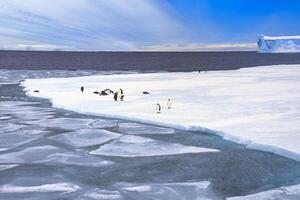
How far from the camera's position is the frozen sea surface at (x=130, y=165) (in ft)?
18.5

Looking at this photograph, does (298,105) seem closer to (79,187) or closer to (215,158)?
(215,158)

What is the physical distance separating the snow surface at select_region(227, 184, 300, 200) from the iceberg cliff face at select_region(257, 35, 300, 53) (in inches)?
6449

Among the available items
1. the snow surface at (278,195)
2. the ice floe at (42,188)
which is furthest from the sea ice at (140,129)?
the snow surface at (278,195)

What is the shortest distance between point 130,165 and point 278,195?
265 centimetres

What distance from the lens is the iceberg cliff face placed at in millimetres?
162375

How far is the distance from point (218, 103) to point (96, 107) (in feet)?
14.2

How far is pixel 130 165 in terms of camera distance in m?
6.96

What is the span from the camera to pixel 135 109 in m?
12.9

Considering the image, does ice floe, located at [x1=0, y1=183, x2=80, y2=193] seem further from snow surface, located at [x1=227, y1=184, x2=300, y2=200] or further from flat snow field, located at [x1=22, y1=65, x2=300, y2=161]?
flat snow field, located at [x1=22, y1=65, x2=300, y2=161]

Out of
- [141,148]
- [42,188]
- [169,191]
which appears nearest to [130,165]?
[141,148]

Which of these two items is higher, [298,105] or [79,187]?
[298,105]

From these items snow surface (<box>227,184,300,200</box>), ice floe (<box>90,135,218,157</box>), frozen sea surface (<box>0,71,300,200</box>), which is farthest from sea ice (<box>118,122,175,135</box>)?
snow surface (<box>227,184,300,200</box>)

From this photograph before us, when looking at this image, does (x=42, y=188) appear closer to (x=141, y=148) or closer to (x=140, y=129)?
(x=141, y=148)

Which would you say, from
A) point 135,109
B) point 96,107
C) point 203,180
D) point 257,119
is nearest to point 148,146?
point 203,180
